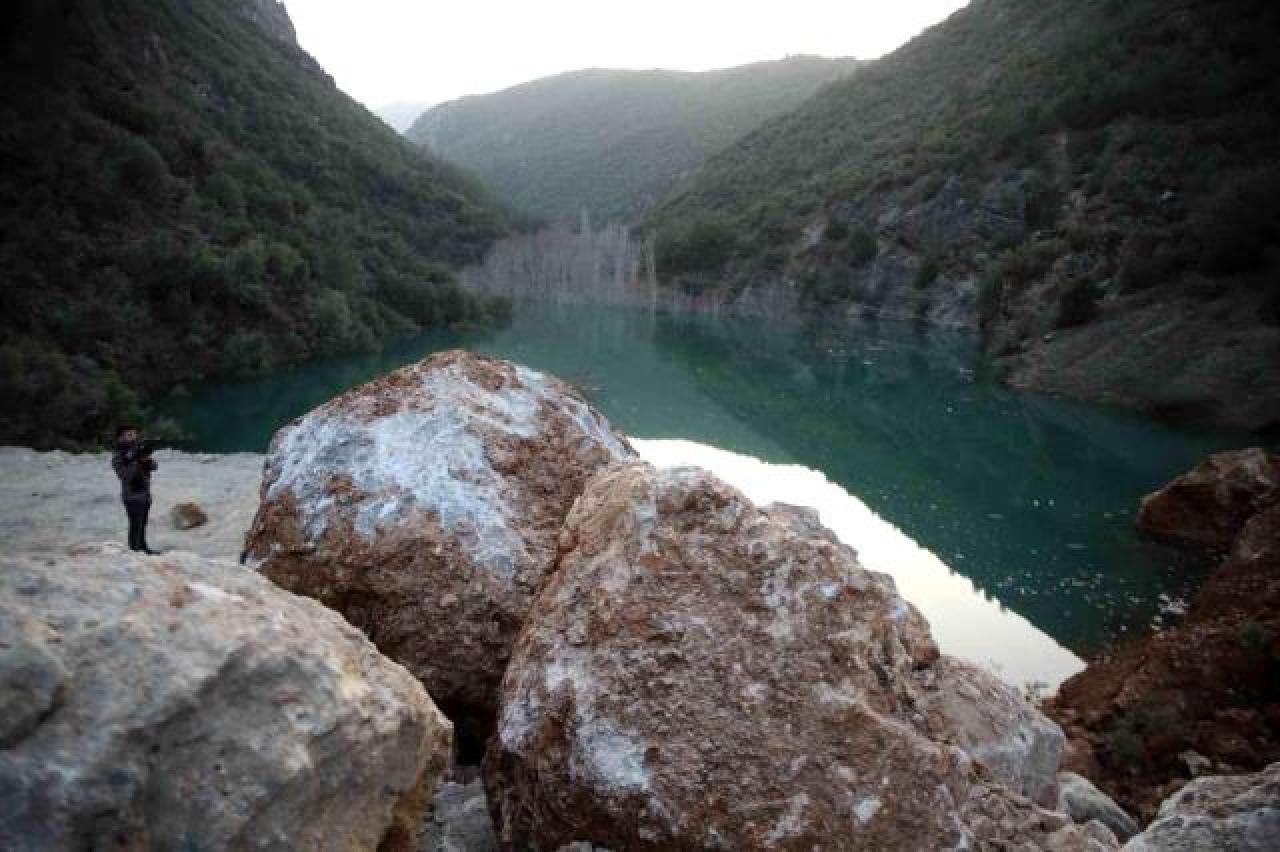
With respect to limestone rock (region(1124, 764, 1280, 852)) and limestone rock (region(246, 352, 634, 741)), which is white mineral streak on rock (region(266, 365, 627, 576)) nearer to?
limestone rock (region(246, 352, 634, 741))

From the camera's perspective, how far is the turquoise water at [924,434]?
1423 cm

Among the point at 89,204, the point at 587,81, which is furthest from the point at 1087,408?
the point at 587,81

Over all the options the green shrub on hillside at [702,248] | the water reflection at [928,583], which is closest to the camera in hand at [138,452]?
the water reflection at [928,583]

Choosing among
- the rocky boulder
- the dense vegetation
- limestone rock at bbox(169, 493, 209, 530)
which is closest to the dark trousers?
limestone rock at bbox(169, 493, 209, 530)

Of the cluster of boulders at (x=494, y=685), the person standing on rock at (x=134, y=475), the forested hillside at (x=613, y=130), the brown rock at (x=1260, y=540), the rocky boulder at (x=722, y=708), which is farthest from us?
the forested hillside at (x=613, y=130)

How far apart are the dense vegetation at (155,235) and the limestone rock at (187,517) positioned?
881 centimetres

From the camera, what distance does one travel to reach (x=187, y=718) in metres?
1.85

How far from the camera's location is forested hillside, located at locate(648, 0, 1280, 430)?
28.5m

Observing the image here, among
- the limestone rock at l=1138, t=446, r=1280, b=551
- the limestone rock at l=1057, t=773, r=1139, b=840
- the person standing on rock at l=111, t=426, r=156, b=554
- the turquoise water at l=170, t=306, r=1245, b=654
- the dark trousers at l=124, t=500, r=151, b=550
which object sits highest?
the person standing on rock at l=111, t=426, r=156, b=554

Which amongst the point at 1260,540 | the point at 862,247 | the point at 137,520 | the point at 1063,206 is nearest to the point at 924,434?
the point at 1260,540

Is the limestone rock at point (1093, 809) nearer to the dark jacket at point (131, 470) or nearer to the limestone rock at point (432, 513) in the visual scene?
the limestone rock at point (432, 513)

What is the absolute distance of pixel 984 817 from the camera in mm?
2469

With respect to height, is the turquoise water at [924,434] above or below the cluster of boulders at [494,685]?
below

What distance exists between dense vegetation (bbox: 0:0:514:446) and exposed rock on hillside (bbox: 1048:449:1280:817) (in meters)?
21.2
